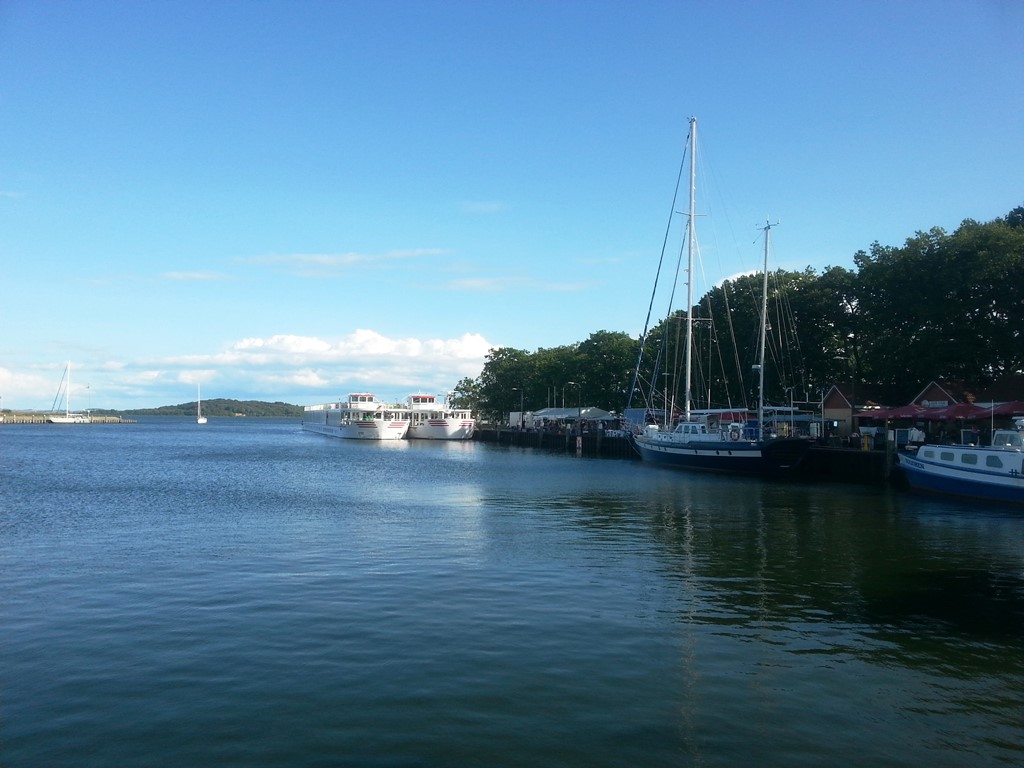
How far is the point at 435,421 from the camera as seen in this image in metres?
122

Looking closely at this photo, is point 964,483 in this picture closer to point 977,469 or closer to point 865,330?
Result: point 977,469

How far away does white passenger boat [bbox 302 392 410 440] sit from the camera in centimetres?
11706

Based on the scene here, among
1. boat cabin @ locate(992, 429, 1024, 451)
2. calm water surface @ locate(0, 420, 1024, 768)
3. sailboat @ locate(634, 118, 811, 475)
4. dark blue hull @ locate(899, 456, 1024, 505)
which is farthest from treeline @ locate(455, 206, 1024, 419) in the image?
calm water surface @ locate(0, 420, 1024, 768)

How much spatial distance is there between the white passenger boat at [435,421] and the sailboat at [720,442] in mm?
55658

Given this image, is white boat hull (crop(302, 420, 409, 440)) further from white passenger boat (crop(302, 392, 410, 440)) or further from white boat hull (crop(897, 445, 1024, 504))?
white boat hull (crop(897, 445, 1024, 504))

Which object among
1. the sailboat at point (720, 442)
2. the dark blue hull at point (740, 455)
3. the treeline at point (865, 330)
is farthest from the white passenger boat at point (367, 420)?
the dark blue hull at point (740, 455)

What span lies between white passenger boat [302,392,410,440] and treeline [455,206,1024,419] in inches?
1188

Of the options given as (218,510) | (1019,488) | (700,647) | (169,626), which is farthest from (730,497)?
(169,626)

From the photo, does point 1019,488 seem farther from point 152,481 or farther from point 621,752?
point 152,481

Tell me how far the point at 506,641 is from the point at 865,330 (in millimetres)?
60146

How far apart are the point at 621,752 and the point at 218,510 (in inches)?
1044

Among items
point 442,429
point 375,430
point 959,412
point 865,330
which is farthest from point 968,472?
point 442,429

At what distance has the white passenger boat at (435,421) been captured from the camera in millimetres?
121250

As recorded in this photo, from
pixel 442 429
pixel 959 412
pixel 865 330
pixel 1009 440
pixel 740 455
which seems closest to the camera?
pixel 1009 440
